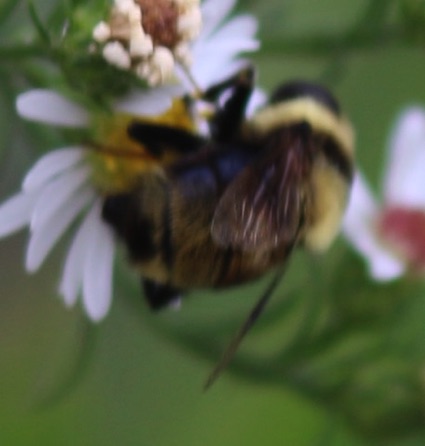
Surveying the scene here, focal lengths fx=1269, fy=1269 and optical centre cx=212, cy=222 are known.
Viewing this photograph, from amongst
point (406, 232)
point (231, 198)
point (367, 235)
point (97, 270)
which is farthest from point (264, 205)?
point (406, 232)

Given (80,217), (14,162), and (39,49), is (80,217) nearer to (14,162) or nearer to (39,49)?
(39,49)

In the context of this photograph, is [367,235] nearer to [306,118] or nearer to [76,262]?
[306,118]

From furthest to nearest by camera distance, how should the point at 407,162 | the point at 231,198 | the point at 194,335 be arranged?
1. the point at 407,162
2. the point at 194,335
3. the point at 231,198

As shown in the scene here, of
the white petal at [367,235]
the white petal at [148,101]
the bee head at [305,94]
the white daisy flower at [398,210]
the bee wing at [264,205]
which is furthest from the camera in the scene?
the white daisy flower at [398,210]

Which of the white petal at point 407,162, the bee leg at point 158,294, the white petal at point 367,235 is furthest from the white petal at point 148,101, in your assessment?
the white petal at point 407,162

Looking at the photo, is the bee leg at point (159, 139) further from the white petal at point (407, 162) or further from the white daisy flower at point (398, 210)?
the white petal at point (407, 162)

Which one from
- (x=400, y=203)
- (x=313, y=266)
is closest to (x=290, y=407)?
(x=400, y=203)
